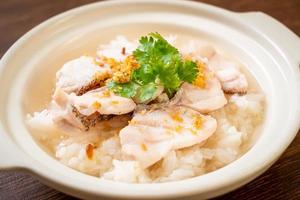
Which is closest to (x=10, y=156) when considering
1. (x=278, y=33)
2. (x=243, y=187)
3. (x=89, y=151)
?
(x=89, y=151)

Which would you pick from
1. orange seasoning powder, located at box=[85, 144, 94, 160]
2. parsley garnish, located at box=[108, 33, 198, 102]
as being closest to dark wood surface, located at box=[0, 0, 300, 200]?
orange seasoning powder, located at box=[85, 144, 94, 160]

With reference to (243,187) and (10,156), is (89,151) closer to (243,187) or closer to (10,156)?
(10,156)

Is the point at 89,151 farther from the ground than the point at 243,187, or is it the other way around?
the point at 89,151

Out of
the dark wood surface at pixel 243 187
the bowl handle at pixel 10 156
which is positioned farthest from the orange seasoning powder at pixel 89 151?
the bowl handle at pixel 10 156

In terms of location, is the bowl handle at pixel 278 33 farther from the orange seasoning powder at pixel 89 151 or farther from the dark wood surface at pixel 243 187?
the orange seasoning powder at pixel 89 151

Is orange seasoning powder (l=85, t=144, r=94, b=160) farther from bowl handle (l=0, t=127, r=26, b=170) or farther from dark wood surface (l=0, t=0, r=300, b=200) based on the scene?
bowl handle (l=0, t=127, r=26, b=170)

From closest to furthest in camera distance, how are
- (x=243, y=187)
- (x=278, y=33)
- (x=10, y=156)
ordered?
(x=10, y=156) → (x=243, y=187) → (x=278, y=33)

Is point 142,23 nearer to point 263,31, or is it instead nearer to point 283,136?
point 263,31
